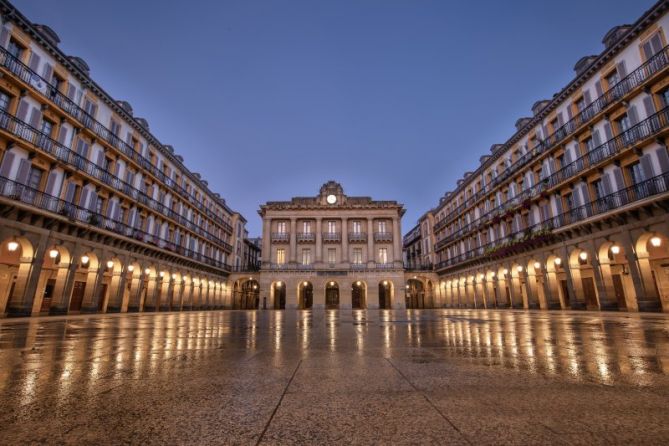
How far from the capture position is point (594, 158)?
20.1 meters

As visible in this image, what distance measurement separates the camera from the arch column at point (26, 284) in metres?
15.5

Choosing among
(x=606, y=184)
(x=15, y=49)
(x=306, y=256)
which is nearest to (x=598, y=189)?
(x=606, y=184)

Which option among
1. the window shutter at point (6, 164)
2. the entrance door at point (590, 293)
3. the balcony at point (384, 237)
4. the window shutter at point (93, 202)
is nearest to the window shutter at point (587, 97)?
the entrance door at point (590, 293)

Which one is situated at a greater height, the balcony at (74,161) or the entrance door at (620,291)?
the balcony at (74,161)

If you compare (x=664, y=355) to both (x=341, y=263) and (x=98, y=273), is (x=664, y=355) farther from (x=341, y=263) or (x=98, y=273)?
(x=341, y=263)

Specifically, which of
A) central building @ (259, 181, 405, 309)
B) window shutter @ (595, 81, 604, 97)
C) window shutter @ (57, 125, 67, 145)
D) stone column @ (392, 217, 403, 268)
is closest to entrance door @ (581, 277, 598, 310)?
window shutter @ (595, 81, 604, 97)

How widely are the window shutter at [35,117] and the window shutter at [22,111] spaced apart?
39 cm

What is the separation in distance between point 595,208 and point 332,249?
30.0 metres

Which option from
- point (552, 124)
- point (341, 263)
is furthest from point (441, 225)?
point (552, 124)

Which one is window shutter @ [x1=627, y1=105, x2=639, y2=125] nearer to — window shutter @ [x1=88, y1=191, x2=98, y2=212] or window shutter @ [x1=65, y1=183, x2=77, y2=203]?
window shutter @ [x1=65, y1=183, x2=77, y2=203]

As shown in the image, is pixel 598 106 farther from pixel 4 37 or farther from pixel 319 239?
pixel 4 37

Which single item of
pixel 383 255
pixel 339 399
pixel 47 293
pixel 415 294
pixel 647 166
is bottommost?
pixel 339 399

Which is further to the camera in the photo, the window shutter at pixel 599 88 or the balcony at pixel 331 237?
the balcony at pixel 331 237

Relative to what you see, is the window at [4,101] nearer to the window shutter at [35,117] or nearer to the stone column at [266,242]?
the window shutter at [35,117]
